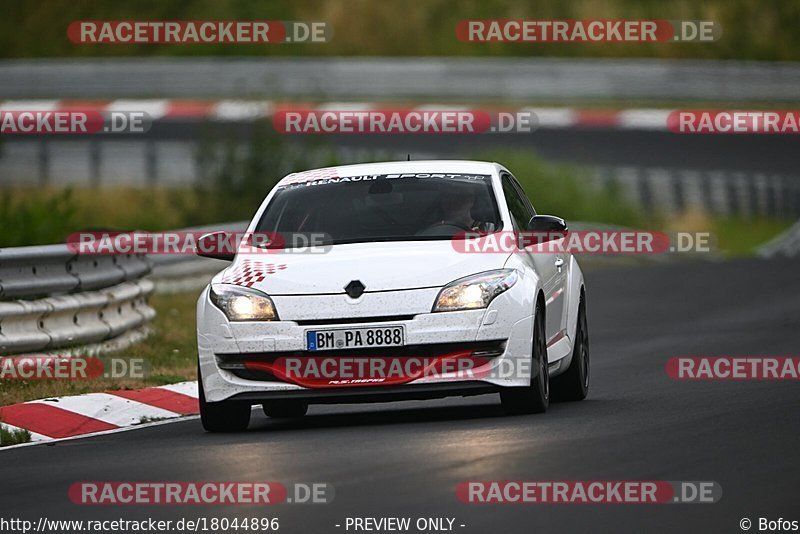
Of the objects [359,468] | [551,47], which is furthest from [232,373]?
[551,47]

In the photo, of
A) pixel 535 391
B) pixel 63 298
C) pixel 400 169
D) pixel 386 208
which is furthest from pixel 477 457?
pixel 63 298

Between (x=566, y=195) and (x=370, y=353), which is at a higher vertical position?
(x=370, y=353)

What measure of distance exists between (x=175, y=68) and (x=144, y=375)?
82.4 ft

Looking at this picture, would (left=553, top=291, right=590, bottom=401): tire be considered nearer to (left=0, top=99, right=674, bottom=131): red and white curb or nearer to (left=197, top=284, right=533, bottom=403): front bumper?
(left=197, top=284, right=533, bottom=403): front bumper

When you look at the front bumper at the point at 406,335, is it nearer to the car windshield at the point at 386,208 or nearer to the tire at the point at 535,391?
the tire at the point at 535,391

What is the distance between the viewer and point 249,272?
37.4 ft

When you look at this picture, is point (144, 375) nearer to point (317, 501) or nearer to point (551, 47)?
point (317, 501)

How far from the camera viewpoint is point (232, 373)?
11.2 metres

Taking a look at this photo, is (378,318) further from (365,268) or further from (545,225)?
(545,225)

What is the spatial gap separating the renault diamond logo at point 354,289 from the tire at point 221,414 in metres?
0.94

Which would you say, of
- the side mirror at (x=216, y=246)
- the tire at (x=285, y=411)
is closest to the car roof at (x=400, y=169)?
the side mirror at (x=216, y=246)

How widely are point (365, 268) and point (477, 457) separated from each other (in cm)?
209

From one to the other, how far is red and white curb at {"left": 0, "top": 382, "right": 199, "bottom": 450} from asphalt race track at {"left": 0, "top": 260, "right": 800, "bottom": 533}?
42cm

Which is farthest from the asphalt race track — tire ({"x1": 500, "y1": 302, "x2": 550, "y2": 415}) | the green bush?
the green bush
